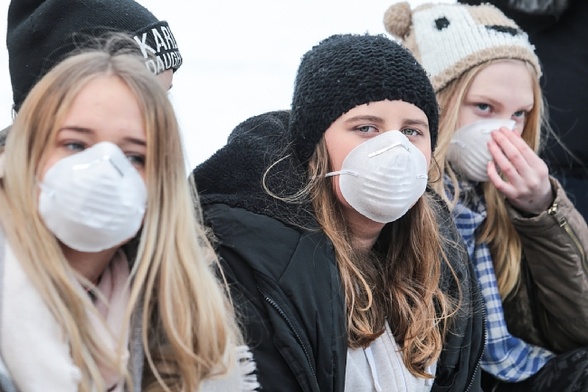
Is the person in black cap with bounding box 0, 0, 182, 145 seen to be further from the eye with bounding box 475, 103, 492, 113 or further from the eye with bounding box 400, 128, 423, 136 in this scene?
the eye with bounding box 475, 103, 492, 113

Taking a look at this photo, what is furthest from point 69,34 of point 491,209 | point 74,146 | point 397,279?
point 491,209

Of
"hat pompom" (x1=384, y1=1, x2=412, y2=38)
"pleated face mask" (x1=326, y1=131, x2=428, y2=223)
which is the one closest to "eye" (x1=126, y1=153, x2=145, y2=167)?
"pleated face mask" (x1=326, y1=131, x2=428, y2=223)

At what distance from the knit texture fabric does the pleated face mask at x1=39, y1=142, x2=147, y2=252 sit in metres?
1.40

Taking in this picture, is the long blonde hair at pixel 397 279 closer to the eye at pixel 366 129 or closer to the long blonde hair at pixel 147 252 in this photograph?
the eye at pixel 366 129

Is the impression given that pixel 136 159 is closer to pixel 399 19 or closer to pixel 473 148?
pixel 473 148

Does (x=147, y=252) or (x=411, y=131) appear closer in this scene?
(x=147, y=252)

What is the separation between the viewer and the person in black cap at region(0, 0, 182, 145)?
2180 millimetres

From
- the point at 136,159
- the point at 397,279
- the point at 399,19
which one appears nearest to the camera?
the point at 136,159

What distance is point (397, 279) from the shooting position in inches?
90.0

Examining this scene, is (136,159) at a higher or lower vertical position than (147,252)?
higher

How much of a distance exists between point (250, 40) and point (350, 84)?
2.00m

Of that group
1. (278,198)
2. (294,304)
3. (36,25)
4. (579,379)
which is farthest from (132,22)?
(579,379)

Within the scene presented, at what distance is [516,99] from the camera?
2723 mm

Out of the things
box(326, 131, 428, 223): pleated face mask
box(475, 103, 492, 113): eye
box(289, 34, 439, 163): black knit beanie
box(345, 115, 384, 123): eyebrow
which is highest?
box(289, 34, 439, 163): black knit beanie
